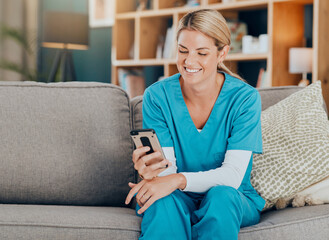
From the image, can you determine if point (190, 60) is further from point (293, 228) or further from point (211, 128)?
point (293, 228)

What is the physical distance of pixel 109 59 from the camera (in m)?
4.98

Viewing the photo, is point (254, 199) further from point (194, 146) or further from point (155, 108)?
point (155, 108)

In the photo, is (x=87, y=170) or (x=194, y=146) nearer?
(x=194, y=146)

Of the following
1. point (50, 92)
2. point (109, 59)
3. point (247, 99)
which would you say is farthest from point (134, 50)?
point (247, 99)

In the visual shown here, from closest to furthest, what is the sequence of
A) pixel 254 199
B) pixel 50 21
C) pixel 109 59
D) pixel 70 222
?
pixel 70 222 < pixel 254 199 < pixel 50 21 < pixel 109 59

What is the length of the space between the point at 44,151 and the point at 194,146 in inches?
21.8

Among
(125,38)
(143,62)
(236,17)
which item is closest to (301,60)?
(236,17)

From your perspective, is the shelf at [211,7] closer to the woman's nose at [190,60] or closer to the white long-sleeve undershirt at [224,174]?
the woman's nose at [190,60]

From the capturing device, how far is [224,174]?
57.1 inches

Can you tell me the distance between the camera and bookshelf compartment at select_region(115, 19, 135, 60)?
4.45m

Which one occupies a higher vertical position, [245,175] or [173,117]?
[173,117]

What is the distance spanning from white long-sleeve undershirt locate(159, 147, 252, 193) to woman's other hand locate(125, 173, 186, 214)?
32 millimetres

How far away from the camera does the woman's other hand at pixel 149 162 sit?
138 centimetres

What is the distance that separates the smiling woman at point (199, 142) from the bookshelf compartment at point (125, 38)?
2.87m
